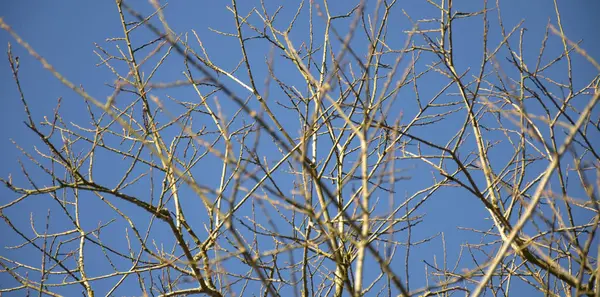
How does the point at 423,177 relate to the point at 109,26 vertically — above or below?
below

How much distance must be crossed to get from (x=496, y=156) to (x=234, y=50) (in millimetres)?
22858

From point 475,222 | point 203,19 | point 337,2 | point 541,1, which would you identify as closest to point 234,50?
point 203,19

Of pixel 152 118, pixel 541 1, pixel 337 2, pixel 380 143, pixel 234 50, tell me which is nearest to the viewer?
pixel 152 118

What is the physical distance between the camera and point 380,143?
3594 mm

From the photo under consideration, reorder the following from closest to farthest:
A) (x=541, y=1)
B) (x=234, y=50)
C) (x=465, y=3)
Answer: (x=541, y=1)
(x=465, y=3)
(x=234, y=50)

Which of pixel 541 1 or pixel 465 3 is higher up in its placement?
pixel 465 3

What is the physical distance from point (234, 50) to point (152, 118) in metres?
42.9

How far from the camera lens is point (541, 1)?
21.8 metres

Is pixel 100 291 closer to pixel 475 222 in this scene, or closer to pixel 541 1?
pixel 475 222

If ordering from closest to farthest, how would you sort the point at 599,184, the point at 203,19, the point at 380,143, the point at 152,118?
1. the point at 599,184
2. the point at 152,118
3. the point at 380,143
4. the point at 203,19

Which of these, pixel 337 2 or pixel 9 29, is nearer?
pixel 9 29

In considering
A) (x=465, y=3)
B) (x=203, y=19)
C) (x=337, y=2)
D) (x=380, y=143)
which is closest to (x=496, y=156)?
(x=465, y=3)

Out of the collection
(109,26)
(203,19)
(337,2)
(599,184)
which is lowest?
(599,184)

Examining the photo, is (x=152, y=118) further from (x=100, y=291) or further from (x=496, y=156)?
(x=496, y=156)
